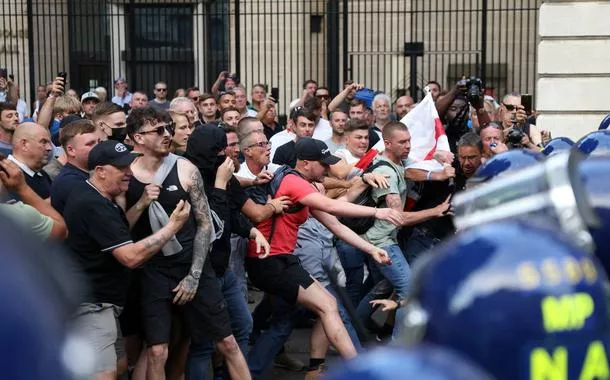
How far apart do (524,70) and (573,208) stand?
67.8 ft

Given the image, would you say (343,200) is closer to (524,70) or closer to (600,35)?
(600,35)

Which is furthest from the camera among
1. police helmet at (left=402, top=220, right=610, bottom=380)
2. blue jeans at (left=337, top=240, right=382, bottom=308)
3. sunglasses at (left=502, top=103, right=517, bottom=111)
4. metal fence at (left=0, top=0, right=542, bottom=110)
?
metal fence at (left=0, top=0, right=542, bottom=110)

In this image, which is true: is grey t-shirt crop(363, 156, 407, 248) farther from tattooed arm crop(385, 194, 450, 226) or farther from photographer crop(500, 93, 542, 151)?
photographer crop(500, 93, 542, 151)

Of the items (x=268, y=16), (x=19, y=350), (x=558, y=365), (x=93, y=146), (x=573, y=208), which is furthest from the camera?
(x=268, y=16)

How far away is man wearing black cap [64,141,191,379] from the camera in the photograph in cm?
611

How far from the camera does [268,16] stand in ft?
74.7

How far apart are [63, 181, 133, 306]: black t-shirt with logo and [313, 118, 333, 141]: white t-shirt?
18.1 ft

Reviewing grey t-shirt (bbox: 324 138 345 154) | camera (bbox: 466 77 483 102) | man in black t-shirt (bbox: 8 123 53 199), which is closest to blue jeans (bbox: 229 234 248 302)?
man in black t-shirt (bbox: 8 123 53 199)

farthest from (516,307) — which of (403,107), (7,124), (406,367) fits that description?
(403,107)

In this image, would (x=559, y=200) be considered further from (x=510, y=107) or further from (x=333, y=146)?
(x=510, y=107)

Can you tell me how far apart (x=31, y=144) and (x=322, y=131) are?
5327 mm

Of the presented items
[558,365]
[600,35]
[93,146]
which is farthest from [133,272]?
[600,35]

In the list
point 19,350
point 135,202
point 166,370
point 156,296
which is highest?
point 19,350

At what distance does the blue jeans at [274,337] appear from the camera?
7.88m
